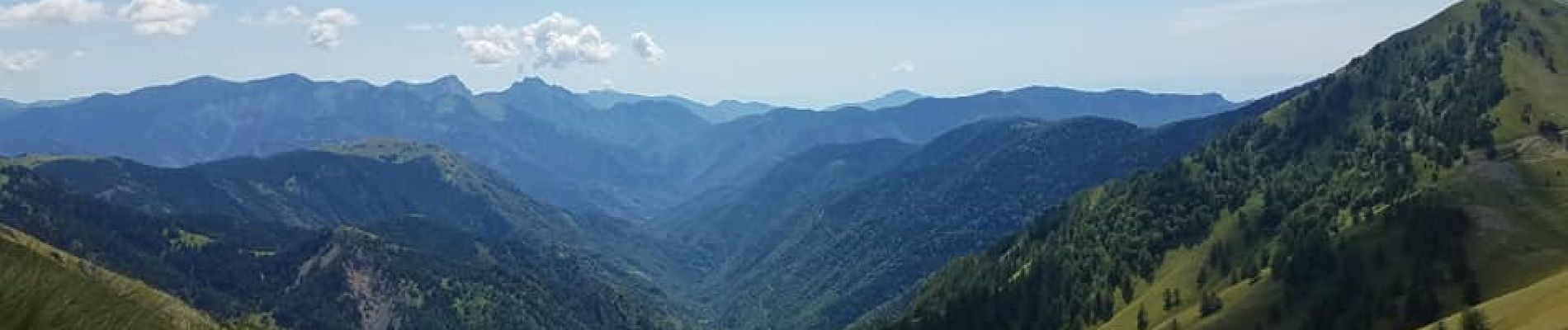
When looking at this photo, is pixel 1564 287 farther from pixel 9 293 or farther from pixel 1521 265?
pixel 9 293

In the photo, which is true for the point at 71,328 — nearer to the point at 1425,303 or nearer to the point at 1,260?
the point at 1,260

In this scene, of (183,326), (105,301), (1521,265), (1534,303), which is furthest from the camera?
(1521,265)

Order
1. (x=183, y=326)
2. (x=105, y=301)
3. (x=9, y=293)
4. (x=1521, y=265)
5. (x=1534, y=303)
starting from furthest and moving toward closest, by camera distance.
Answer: (x=1521, y=265) < (x=1534, y=303) < (x=183, y=326) < (x=105, y=301) < (x=9, y=293)

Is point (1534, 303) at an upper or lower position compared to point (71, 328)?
lower

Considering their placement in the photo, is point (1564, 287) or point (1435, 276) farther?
point (1435, 276)

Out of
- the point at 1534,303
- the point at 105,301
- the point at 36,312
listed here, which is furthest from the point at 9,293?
the point at 1534,303

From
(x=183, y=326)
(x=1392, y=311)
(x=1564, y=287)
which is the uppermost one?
(x=183, y=326)

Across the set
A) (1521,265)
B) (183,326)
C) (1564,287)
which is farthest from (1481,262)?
(183,326)
